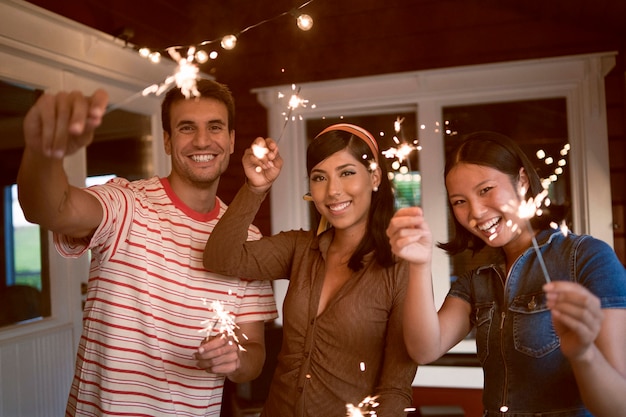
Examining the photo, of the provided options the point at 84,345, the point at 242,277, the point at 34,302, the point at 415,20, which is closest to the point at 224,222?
the point at 242,277

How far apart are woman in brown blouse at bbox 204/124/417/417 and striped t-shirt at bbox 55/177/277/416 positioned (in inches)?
4.3

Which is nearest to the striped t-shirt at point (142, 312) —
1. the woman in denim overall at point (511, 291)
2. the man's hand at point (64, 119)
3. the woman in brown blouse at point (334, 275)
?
the woman in brown blouse at point (334, 275)

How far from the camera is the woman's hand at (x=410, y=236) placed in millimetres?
1125

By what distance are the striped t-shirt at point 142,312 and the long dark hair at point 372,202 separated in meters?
0.43

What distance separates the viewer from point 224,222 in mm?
1532

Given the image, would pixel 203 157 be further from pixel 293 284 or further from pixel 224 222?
pixel 293 284

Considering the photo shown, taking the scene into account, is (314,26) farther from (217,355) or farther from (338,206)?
(217,355)

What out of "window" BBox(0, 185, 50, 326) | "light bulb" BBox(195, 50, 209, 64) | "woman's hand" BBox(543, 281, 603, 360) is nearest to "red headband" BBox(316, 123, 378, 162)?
"woman's hand" BBox(543, 281, 603, 360)

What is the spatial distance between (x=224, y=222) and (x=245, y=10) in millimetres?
2472

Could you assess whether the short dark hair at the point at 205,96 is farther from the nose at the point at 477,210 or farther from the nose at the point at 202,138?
the nose at the point at 477,210

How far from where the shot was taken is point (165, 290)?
58.9 inches

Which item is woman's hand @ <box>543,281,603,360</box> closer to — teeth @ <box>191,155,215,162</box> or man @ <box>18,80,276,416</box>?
man @ <box>18,80,276,416</box>

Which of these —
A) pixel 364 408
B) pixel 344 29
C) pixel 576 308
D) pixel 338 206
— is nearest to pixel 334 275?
pixel 338 206

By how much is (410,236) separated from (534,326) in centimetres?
37
